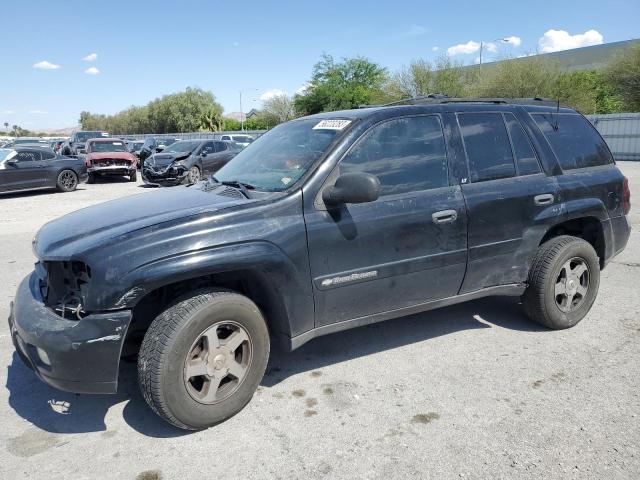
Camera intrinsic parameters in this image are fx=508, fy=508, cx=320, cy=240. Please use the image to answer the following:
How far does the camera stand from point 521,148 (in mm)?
4105

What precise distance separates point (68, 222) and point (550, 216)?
11.8 ft

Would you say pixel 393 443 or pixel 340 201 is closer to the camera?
pixel 393 443

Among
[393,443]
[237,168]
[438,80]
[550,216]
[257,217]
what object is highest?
[438,80]

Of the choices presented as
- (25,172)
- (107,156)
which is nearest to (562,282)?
(25,172)

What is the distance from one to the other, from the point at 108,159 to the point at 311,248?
694 inches

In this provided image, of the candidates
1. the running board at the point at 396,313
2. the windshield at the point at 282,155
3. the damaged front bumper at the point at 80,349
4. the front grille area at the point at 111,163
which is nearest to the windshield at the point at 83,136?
the front grille area at the point at 111,163

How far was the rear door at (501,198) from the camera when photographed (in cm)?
378

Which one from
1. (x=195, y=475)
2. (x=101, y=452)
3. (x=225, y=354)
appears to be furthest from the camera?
(x=225, y=354)

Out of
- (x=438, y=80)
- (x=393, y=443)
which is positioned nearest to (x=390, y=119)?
(x=393, y=443)

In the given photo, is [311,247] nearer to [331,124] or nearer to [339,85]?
[331,124]

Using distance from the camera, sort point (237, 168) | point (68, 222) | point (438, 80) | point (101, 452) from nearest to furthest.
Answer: point (101, 452)
point (68, 222)
point (237, 168)
point (438, 80)

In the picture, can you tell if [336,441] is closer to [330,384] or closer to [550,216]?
[330,384]

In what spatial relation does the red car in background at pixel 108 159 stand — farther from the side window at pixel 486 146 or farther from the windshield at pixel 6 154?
the side window at pixel 486 146

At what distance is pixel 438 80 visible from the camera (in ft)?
141
